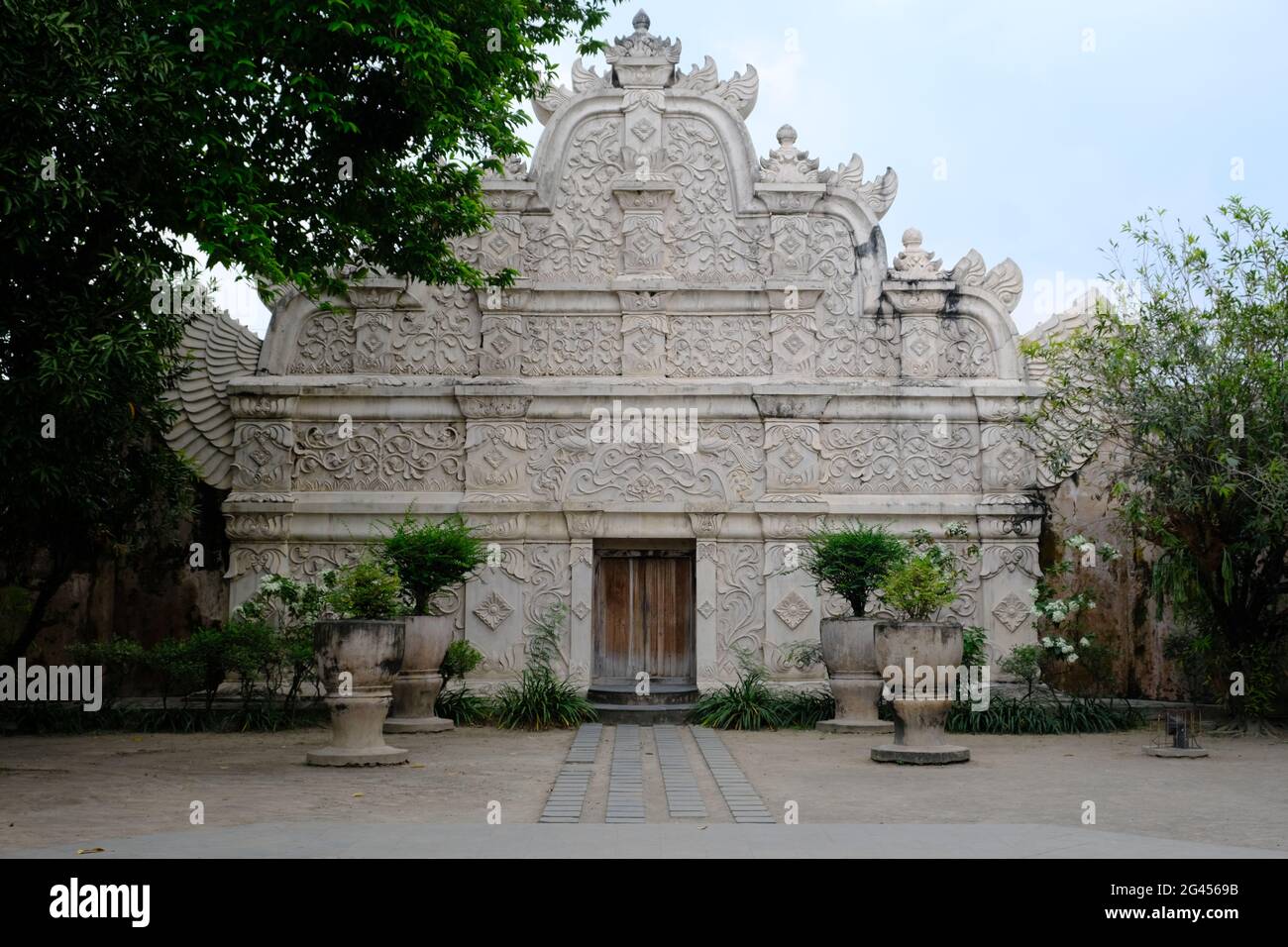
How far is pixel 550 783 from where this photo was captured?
9.23 metres

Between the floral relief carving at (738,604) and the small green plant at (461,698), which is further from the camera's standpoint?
the floral relief carving at (738,604)

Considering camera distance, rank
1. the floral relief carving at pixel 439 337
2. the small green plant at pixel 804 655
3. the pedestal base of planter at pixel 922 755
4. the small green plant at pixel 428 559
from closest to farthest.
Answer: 1. the pedestal base of planter at pixel 922 755
2. the small green plant at pixel 428 559
3. the small green plant at pixel 804 655
4. the floral relief carving at pixel 439 337

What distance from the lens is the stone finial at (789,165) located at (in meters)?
15.3

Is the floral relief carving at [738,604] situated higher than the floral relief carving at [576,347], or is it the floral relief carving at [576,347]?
the floral relief carving at [576,347]

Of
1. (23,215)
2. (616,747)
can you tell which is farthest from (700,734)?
(23,215)

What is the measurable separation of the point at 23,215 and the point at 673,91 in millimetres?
8927

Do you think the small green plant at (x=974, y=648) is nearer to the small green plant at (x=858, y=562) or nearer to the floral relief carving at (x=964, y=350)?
the small green plant at (x=858, y=562)

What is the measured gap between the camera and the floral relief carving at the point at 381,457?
585 inches

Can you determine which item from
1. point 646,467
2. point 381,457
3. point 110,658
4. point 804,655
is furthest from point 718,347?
point 110,658

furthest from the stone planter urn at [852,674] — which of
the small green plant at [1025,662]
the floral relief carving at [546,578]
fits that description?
the floral relief carving at [546,578]

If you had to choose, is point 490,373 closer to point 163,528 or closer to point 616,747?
point 163,528

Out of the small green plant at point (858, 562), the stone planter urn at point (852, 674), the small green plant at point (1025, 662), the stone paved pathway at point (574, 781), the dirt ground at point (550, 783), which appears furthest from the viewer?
the small green plant at point (1025, 662)

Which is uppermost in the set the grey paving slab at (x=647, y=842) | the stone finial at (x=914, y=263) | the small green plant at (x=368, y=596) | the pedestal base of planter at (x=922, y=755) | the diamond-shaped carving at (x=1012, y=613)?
the stone finial at (x=914, y=263)

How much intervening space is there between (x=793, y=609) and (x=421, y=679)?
4.58 metres
